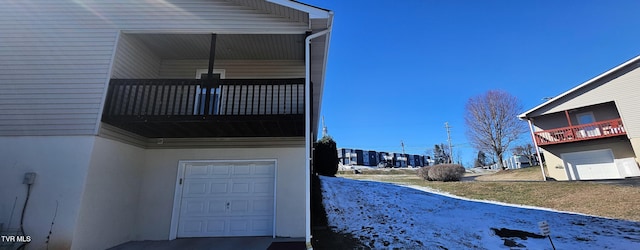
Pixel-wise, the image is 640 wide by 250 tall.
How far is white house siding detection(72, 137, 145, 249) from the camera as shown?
5.05 meters

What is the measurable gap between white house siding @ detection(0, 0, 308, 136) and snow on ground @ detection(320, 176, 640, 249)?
230 inches

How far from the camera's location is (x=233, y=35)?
21.7 feet

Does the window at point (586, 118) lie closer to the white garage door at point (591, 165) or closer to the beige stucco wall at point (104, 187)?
the white garage door at point (591, 165)

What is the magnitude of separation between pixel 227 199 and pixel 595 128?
2023 cm

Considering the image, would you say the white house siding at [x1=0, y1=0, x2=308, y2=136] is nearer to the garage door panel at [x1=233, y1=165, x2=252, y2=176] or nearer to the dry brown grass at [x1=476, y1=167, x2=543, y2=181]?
the garage door panel at [x1=233, y1=165, x2=252, y2=176]

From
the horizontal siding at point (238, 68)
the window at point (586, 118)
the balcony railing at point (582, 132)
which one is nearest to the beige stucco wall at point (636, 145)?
the balcony railing at point (582, 132)

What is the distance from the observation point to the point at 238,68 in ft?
25.0

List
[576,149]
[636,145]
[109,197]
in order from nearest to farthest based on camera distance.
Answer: [109,197] → [636,145] → [576,149]

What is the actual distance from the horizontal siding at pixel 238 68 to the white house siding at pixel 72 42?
1.37m

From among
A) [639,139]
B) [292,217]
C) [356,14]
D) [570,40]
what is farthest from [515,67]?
[292,217]

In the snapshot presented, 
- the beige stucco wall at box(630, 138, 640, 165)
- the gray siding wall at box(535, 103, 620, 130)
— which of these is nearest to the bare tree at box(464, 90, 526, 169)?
the gray siding wall at box(535, 103, 620, 130)

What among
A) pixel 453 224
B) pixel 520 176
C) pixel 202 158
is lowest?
pixel 453 224

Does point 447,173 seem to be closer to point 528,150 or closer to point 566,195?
point 566,195

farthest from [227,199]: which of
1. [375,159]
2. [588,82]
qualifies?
[375,159]
